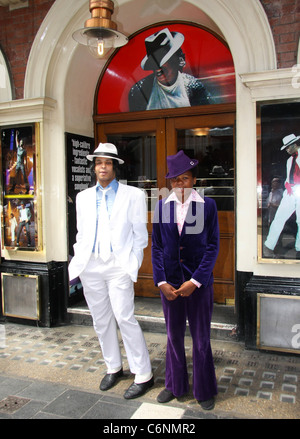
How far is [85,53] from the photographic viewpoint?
15.9ft

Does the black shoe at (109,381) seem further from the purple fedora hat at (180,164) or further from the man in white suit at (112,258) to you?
the purple fedora hat at (180,164)

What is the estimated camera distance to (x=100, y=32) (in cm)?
374

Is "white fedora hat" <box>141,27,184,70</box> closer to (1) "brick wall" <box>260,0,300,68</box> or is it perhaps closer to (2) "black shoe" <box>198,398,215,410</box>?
(1) "brick wall" <box>260,0,300,68</box>

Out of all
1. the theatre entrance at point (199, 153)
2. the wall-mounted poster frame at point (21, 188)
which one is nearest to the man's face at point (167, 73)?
the theatre entrance at point (199, 153)

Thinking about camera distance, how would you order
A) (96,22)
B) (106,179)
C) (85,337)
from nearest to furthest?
(106,179), (96,22), (85,337)

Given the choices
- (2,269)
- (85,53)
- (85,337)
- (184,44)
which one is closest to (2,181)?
(2,269)

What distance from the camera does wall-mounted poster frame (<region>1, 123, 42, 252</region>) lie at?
4.83 metres

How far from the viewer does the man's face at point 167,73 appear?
4.92 metres

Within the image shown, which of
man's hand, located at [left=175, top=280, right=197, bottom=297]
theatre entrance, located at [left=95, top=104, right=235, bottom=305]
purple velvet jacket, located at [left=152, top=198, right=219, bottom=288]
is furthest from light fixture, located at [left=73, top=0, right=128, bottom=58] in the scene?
man's hand, located at [left=175, top=280, right=197, bottom=297]

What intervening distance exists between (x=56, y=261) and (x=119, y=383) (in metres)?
1.98

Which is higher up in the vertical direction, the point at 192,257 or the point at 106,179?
the point at 106,179

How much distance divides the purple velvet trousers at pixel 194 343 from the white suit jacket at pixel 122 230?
1.49 ft

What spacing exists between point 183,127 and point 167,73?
0.70 m

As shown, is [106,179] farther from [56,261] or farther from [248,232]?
[56,261]
